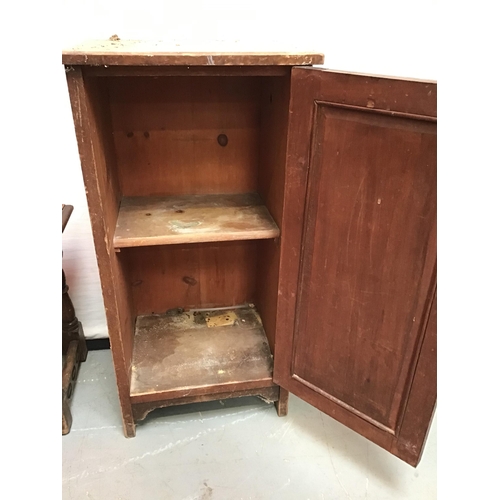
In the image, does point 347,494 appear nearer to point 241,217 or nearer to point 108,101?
point 241,217

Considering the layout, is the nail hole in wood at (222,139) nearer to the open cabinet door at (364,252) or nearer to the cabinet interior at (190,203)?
the cabinet interior at (190,203)

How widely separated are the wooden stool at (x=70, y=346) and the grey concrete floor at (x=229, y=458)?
3.1 inches

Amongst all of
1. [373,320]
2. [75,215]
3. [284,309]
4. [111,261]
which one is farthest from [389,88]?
[75,215]

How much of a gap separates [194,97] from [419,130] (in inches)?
29.8

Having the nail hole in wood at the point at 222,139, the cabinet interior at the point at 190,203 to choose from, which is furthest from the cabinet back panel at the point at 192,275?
the nail hole in wood at the point at 222,139

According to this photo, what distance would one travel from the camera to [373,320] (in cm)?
109

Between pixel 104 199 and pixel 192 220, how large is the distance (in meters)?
0.29

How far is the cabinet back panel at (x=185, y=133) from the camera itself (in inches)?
52.9

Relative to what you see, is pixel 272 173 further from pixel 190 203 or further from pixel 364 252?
pixel 364 252

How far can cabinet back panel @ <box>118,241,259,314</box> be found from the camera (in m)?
1.59

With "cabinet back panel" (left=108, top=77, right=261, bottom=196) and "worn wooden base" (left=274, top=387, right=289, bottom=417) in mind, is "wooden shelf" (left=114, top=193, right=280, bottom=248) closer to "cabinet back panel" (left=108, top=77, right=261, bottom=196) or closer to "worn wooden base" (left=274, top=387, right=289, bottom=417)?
"cabinet back panel" (left=108, top=77, right=261, bottom=196)

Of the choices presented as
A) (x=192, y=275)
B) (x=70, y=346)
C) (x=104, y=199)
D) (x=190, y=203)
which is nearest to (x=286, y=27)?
(x=190, y=203)

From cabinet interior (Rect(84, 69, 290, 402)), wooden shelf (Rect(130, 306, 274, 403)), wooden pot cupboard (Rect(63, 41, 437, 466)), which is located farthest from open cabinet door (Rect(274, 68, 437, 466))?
wooden shelf (Rect(130, 306, 274, 403))

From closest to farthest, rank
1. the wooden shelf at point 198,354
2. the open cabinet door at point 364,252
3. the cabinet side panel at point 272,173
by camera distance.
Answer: the open cabinet door at point 364,252, the cabinet side panel at point 272,173, the wooden shelf at point 198,354
